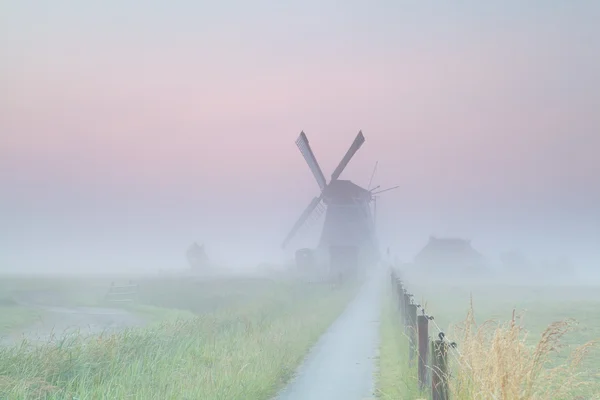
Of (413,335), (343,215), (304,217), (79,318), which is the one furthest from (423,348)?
(304,217)

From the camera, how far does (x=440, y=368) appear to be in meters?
8.66

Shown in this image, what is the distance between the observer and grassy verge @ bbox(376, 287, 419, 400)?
11859 mm

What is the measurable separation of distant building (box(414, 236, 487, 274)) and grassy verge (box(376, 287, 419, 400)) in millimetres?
112450

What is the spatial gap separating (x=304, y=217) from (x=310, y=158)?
1088 cm

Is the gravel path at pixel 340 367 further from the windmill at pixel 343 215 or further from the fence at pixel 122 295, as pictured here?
the windmill at pixel 343 215

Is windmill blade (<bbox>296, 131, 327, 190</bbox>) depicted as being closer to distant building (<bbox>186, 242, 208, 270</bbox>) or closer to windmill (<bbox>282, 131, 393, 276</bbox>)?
windmill (<bbox>282, 131, 393, 276</bbox>)

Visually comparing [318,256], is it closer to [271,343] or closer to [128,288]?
[128,288]

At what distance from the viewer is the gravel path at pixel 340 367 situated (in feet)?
40.5

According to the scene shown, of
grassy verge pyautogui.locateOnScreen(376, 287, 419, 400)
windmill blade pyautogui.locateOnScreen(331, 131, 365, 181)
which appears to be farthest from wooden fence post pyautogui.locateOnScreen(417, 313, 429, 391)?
windmill blade pyautogui.locateOnScreen(331, 131, 365, 181)

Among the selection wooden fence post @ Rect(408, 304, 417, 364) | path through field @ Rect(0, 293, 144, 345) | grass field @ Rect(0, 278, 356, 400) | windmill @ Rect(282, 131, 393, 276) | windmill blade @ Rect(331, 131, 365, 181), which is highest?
windmill blade @ Rect(331, 131, 365, 181)

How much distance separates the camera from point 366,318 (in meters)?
27.8

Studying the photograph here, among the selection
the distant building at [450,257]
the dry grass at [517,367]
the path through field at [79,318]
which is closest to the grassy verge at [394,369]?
the dry grass at [517,367]

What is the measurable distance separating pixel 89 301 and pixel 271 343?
44991mm

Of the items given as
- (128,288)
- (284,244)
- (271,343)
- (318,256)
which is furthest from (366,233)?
(271,343)
